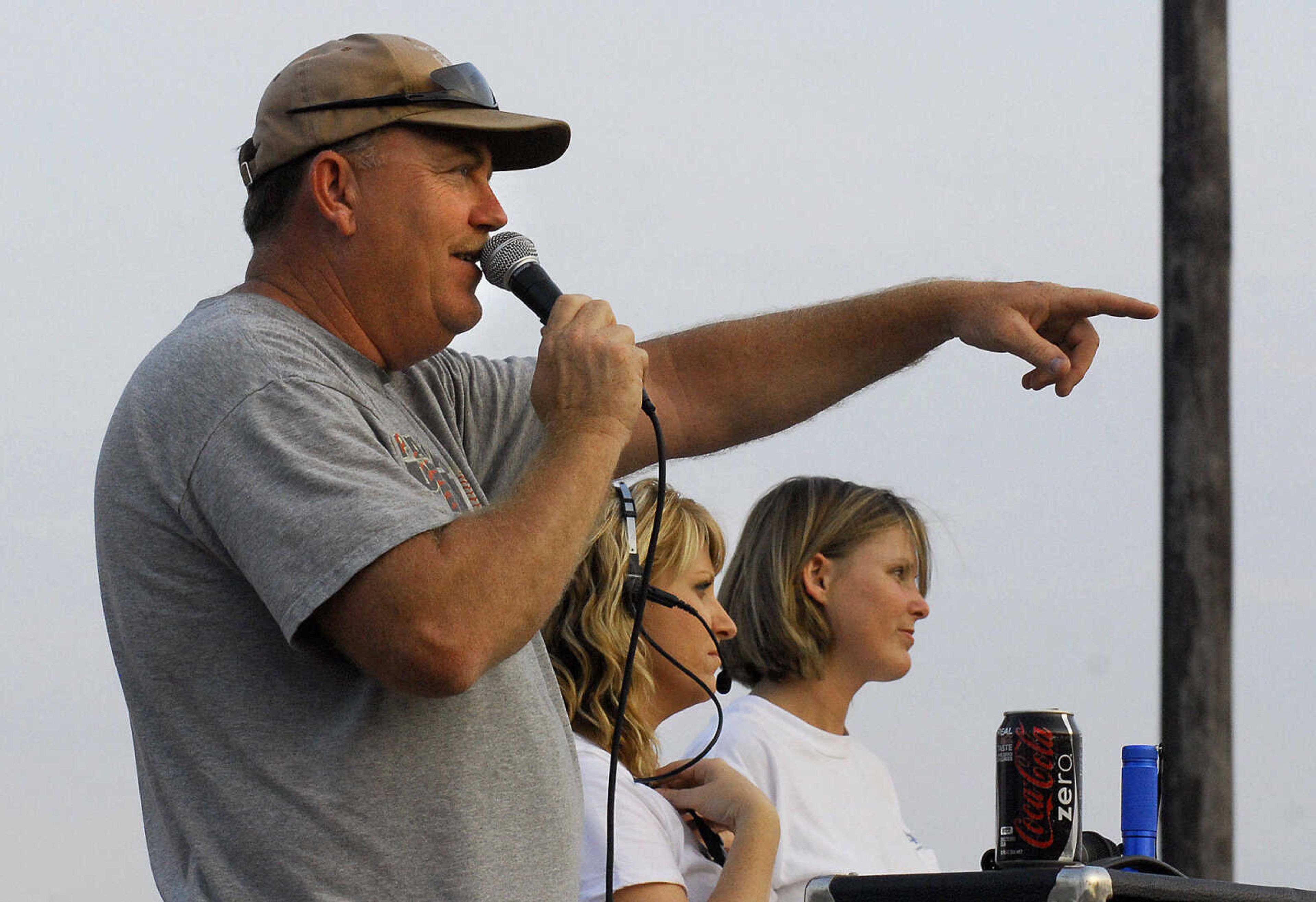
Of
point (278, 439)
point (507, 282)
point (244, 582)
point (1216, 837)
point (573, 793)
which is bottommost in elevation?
point (1216, 837)

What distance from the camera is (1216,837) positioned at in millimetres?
3680

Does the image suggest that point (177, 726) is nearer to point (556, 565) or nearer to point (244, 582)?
point (244, 582)

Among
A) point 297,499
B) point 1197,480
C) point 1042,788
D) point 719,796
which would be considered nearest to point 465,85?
point 297,499

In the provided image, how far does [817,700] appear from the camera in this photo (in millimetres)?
3336

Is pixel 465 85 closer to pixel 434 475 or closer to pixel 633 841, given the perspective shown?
pixel 434 475

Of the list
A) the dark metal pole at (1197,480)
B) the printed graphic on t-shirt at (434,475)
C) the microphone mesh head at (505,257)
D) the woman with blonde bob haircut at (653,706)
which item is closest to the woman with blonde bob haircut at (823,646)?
the woman with blonde bob haircut at (653,706)

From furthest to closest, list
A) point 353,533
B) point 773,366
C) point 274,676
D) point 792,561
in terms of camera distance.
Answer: point 792,561 < point 773,366 < point 274,676 < point 353,533

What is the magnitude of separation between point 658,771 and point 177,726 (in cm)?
126

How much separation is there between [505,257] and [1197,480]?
2.38 meters

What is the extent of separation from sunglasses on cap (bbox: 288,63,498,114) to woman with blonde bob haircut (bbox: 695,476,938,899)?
1567mm

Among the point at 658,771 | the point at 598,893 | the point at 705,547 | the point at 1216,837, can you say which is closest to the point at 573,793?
the point at 598,893

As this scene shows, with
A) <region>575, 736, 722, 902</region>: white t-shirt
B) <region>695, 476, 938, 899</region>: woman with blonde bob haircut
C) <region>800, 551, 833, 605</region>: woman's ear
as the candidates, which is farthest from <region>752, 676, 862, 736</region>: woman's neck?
<region>575, 736, 722, 902</region>: white t-shirt

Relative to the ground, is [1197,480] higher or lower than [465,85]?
lower

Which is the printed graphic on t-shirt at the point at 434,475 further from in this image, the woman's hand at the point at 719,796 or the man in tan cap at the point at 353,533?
the woman's hand at the point at 719,796
